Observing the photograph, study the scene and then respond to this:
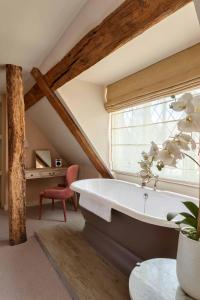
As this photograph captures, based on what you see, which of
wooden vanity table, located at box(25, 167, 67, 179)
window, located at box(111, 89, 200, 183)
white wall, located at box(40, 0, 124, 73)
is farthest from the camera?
wooden vanity table, located at box(25, 167, 67, 179)

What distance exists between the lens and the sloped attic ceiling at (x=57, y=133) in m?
3.79

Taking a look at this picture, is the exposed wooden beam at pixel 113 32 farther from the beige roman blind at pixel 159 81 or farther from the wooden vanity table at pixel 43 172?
the wooden vanity table at pixel 43 172

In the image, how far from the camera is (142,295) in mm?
903

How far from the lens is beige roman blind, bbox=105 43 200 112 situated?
2.19 metres

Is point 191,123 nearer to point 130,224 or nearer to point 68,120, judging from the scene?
point 130,224

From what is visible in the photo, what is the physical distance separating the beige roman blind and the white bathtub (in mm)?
1145

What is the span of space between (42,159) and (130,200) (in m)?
2.33

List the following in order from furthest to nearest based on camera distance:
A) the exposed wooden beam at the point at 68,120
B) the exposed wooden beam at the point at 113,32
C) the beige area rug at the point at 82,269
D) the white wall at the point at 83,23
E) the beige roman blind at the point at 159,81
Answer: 1. the exposed wooden beam at the point at 68,120
2. the beige roman blind at the point at 159,81
3. the beige area rug at the point at 82,269
4. the white wall at the point at 83,23
5. the exposed wooden beam at the point at 113,32

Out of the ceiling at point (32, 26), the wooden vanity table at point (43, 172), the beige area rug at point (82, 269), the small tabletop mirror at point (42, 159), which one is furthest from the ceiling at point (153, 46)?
the beige area rug at point (82, 269)

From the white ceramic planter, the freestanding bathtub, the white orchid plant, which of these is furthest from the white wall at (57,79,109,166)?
the white ceramic planter

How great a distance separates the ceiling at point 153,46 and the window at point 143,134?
0.50m

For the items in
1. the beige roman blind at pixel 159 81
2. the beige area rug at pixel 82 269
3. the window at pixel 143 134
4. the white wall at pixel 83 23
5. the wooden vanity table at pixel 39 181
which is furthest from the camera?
the wooden vanity table at pixel 39 181

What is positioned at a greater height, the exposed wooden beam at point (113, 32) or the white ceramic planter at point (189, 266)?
the exposed wooden beam at point (113, 32)

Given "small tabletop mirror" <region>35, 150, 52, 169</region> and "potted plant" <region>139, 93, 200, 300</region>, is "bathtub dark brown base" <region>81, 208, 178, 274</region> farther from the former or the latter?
"small tabletop mirror" <region>35, 150, 52, 169</region>
